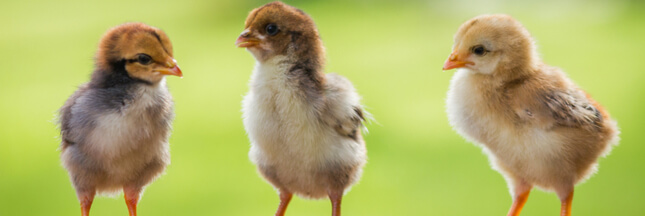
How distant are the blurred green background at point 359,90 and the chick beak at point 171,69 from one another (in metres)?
0.54

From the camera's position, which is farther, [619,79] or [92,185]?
[619,79]

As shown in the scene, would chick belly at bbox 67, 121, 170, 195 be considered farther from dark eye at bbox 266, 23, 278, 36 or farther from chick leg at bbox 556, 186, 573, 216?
chick leg at bbox 556, 186, 573, 216

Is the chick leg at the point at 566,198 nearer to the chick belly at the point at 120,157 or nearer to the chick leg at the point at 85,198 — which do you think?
the chick belly at the point at 120,157

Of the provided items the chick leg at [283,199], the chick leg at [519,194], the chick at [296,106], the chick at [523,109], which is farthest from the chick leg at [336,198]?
the chick leg at [519,194]

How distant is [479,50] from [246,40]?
20.0 inches

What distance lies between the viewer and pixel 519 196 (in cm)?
187

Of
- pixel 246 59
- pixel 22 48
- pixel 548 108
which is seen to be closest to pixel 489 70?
pixel 548 108

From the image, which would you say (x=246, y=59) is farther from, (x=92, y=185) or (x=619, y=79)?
(x=619, y=79)

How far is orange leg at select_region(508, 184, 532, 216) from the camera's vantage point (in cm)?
185

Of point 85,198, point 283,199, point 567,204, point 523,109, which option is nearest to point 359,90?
point 283,199

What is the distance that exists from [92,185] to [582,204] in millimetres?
1508

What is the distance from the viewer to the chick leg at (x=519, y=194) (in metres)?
1.84

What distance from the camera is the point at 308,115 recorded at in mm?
1674

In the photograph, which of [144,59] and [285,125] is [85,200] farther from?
[285,125]
